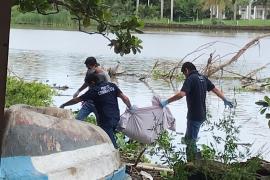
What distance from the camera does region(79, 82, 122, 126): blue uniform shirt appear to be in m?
7.64

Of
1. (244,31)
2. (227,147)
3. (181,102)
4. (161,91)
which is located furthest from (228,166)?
(244,31)

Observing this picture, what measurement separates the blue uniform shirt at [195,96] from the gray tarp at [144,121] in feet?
1.01

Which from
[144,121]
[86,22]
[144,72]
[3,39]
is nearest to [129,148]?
[144,121]

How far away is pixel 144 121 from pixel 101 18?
2.55 m

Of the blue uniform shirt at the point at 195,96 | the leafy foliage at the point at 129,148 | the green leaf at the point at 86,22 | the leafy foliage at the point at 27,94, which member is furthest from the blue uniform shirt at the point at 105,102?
the leafy foliage at the point at 27,94

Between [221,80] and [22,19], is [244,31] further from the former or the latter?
[221,80]

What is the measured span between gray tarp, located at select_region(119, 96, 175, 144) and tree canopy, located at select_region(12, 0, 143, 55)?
2.17 metres

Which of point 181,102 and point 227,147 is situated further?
point 181,102

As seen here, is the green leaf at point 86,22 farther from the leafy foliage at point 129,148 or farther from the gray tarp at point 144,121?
the leafy foliage at point 129,148

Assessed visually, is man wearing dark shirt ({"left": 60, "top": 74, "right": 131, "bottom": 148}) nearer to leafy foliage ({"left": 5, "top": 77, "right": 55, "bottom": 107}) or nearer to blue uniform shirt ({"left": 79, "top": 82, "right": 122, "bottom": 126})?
blue uniform shirt ({"left": 79, "top": 82, "right": 122, "bottom": 126})

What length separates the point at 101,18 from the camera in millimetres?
5426

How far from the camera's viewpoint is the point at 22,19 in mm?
57562

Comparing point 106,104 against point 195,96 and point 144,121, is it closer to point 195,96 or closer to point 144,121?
point 144,121

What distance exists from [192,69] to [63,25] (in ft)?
179
